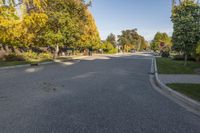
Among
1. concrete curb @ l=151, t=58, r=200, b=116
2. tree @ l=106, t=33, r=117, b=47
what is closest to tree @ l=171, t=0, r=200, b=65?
concrete curb @ l=151, t=58, r=200, b=116

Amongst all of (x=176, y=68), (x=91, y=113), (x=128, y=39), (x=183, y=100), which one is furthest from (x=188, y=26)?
(x=128, y=39)

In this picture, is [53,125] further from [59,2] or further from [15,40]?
[59,2]

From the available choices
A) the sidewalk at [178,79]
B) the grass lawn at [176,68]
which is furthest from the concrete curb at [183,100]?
the grass lawn at [176,68]

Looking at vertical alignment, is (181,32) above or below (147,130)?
above

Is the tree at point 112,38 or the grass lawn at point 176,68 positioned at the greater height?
the tree at point 112,38

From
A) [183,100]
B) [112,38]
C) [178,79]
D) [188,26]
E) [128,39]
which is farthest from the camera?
[128,39]

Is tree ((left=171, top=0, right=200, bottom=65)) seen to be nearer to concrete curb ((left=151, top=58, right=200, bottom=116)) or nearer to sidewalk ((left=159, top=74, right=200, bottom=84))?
sidewalk ((left=159, top=74, right=200, bottom=84))

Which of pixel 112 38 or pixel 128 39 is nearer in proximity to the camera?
pixel 112 38

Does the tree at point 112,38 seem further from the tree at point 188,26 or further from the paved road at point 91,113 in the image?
the paved road at point 91,113

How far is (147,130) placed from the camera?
4383mm

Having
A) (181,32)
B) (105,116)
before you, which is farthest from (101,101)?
(181,32)

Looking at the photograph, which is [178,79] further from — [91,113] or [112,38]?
[112,38]

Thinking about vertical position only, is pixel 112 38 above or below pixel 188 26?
above

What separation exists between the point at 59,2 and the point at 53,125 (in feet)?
84.2
